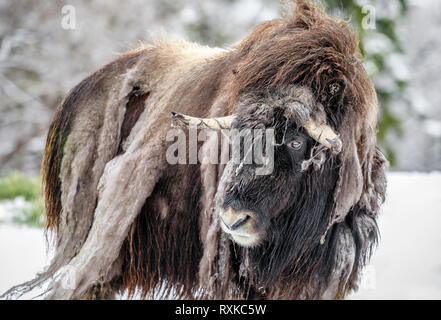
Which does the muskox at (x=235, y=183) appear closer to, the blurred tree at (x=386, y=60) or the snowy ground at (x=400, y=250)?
the snowy ground at (x=400, y=250)

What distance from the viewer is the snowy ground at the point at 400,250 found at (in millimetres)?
3951

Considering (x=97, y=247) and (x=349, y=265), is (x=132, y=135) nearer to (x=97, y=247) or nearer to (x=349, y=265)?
(x=97, y=247)

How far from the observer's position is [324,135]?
286 cm

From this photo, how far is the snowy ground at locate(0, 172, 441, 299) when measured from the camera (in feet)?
13.0

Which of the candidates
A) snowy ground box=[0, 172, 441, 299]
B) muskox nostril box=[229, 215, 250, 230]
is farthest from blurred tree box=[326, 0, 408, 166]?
muskox nostril box=[229, 215, 250, 230]

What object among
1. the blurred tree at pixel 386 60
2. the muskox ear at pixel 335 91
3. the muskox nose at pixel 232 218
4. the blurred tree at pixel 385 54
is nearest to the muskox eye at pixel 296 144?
the muskox ear at pixel 335 91

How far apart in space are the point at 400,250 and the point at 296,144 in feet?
7.30

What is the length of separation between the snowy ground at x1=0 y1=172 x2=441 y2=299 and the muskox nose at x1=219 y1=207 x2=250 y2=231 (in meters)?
1.29

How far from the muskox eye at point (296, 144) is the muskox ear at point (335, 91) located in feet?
0.96

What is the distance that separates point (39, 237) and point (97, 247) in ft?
10.6

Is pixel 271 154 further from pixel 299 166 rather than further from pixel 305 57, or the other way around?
pixel 305 57

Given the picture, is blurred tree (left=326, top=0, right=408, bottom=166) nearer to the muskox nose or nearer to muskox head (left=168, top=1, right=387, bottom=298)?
muskox head (left=168, top=1, right=387, bottom=298)

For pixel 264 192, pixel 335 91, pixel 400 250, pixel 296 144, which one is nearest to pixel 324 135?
pixel 296 144

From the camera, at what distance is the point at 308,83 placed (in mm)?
2953
